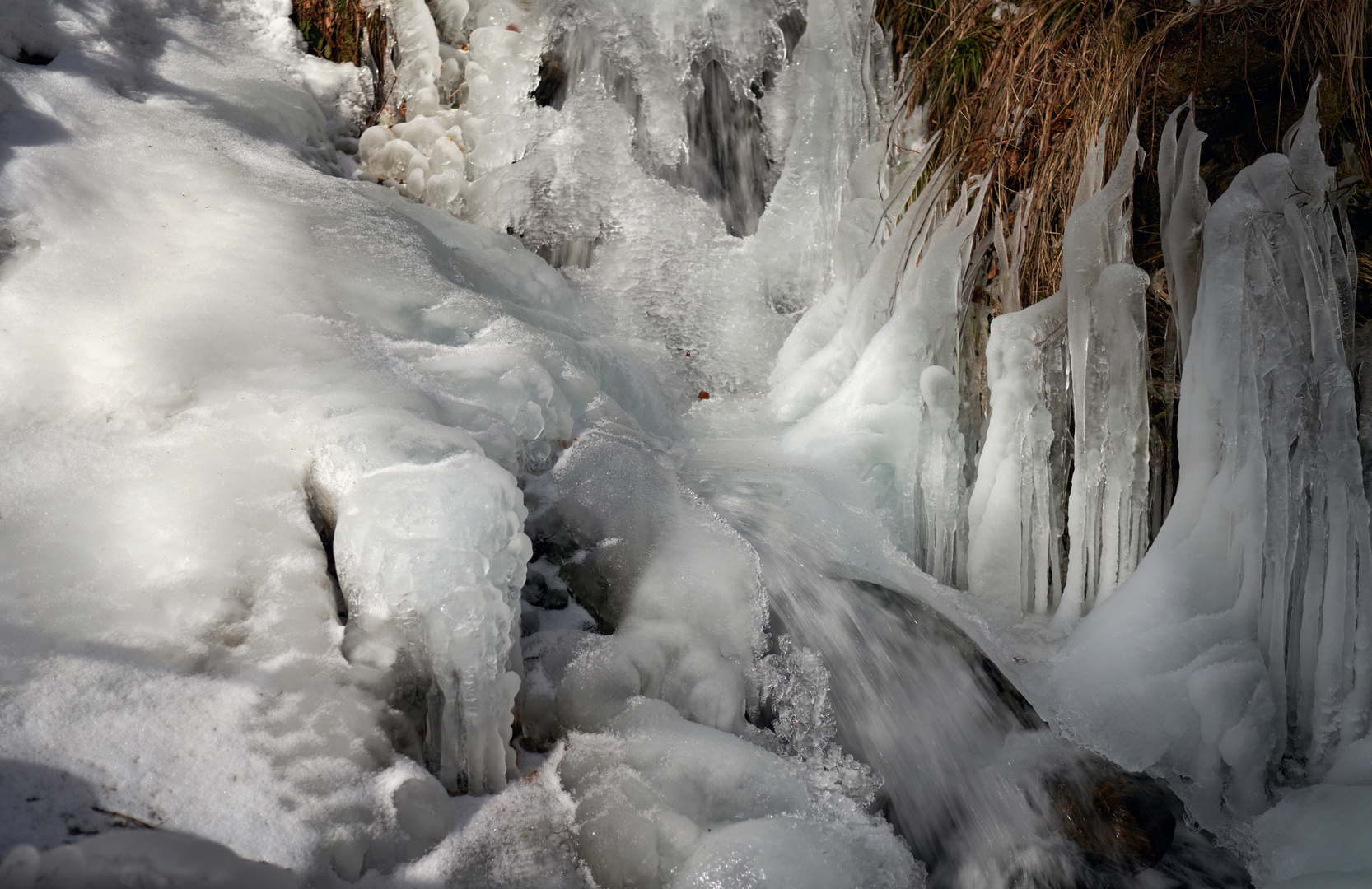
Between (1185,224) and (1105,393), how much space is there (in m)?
0.51

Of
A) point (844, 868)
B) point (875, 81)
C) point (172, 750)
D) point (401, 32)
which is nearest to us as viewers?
point (172, 750)

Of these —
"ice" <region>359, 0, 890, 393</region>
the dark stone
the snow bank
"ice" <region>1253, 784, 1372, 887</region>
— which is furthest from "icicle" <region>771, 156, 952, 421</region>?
"ice" <region>1253, 784, 1372, 887</region>

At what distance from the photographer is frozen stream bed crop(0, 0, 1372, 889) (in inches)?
60.4

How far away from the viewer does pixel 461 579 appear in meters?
1.73

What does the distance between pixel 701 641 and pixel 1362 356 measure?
1.97m

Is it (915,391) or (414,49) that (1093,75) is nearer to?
(915,391)

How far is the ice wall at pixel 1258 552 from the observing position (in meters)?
2.11

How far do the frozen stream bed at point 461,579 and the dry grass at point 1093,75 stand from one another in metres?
0.24

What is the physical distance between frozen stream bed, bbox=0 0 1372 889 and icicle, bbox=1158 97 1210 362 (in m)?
0.16

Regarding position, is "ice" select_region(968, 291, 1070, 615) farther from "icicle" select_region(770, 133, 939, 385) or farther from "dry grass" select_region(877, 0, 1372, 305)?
"icicle" select_region(770, 133, 939, 385)

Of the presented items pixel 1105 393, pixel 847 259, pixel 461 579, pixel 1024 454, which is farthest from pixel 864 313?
pixel 461 579

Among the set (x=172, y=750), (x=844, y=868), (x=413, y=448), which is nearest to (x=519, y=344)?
(x=413, y=448)

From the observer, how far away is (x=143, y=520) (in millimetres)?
1749

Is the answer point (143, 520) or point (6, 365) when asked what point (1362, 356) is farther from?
point (6, 365)
